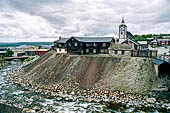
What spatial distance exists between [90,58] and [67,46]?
1449cm

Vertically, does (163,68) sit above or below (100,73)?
above

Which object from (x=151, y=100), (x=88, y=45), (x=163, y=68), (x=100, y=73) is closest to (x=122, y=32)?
(x=88, y=45)

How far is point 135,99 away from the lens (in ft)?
78.9

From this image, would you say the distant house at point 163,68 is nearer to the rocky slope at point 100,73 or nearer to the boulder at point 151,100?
the rocky slope at point 100,73

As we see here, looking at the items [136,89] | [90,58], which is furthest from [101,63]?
[136,89]

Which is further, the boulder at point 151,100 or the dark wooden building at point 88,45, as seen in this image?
the dark wooden building at point 88,45

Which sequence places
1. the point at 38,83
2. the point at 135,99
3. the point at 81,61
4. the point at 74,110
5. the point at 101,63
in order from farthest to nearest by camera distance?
1. the point at 81,61
2. the point at 101,63
3. the point at 38,83
4. the point at 135,99
5. the point at 74,110

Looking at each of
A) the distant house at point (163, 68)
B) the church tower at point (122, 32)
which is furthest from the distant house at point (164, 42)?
the distant house at point (163, 68)

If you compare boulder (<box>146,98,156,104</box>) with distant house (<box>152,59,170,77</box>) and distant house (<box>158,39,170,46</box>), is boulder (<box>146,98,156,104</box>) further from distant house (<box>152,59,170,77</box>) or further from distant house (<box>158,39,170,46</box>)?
distant house (<box>158,39,170,46</box>)

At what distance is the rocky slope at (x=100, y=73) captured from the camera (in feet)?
90.4

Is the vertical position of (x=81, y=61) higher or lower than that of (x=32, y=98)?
higher

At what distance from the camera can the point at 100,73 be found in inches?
1264

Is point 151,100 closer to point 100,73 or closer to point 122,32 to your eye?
point 100,73

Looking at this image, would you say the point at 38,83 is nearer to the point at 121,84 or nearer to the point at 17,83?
the point at 17,83
